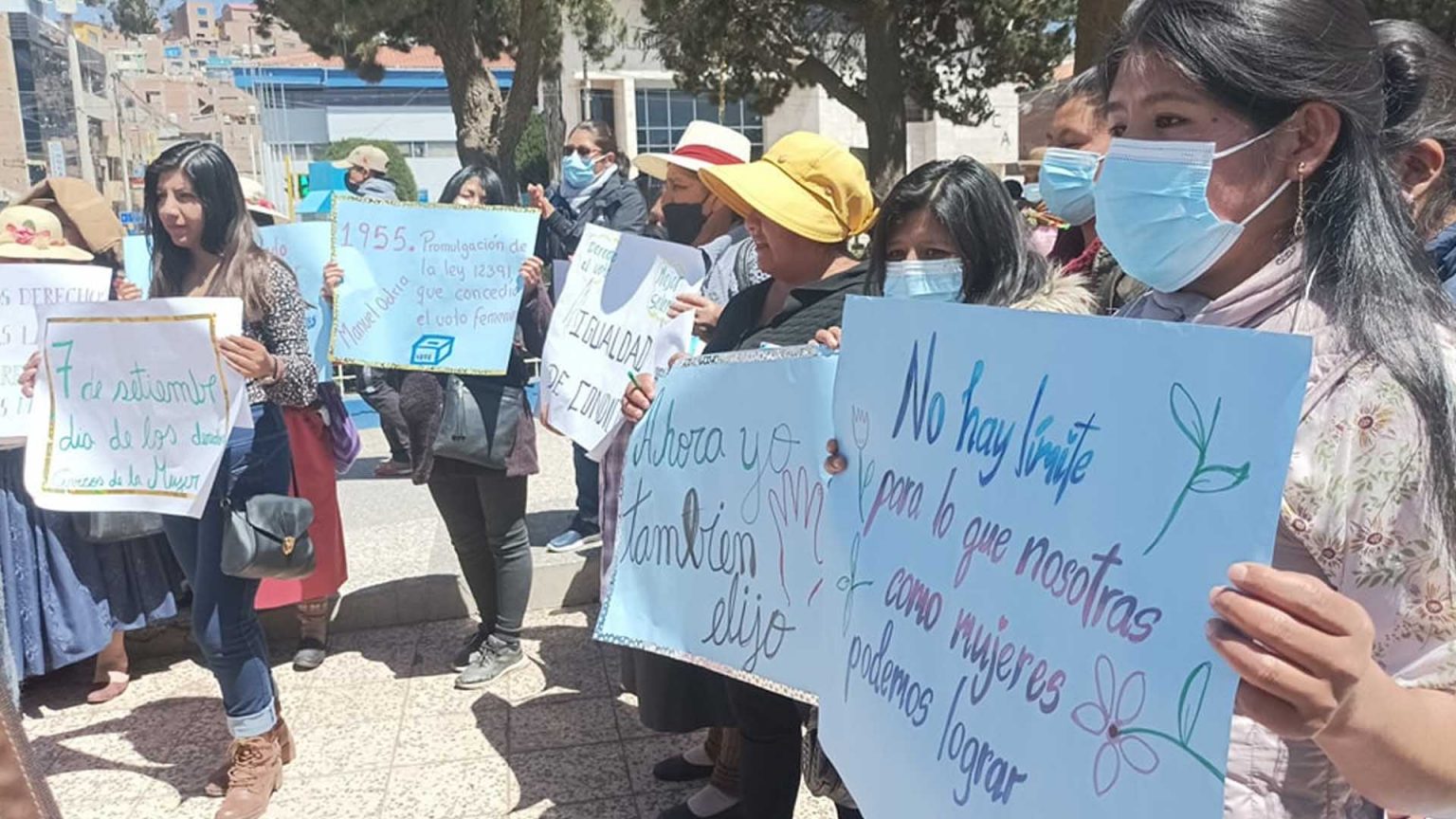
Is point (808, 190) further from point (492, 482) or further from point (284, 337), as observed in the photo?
point (492, 482)

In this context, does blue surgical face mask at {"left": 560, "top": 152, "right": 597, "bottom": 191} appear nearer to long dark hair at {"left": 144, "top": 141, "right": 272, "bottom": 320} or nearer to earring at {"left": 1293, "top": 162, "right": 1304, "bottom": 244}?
long dark hair at {"left": 144, "top": 141, "right": 272, "bottom": 320}

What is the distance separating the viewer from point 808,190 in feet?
8.43

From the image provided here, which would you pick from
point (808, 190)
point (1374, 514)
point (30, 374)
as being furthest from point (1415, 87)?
point (30, 374)

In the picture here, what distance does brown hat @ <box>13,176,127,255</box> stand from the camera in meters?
4.43

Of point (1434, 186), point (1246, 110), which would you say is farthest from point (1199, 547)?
point (1434, 186)

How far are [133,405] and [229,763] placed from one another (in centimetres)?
115

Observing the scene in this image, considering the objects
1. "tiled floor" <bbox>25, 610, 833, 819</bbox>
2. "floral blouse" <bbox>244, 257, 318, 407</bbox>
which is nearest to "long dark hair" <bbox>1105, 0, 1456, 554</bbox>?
"tiled floor" <bbox>25, 610, 833, 819</bbox>

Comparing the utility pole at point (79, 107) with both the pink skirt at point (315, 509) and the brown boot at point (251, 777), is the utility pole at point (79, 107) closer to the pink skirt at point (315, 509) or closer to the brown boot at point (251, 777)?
the pink skirt at point (315, 509)

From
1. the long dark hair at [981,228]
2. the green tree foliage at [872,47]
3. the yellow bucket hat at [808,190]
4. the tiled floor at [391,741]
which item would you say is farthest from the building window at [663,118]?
the long dark hair at [981,228]

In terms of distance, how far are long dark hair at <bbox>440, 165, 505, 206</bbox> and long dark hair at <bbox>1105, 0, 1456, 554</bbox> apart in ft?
10.6

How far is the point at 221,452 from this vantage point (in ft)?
9.41

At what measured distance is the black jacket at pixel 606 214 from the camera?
5000mm

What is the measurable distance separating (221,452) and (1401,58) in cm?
285

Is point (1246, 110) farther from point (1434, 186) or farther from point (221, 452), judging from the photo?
point (221, 452)
